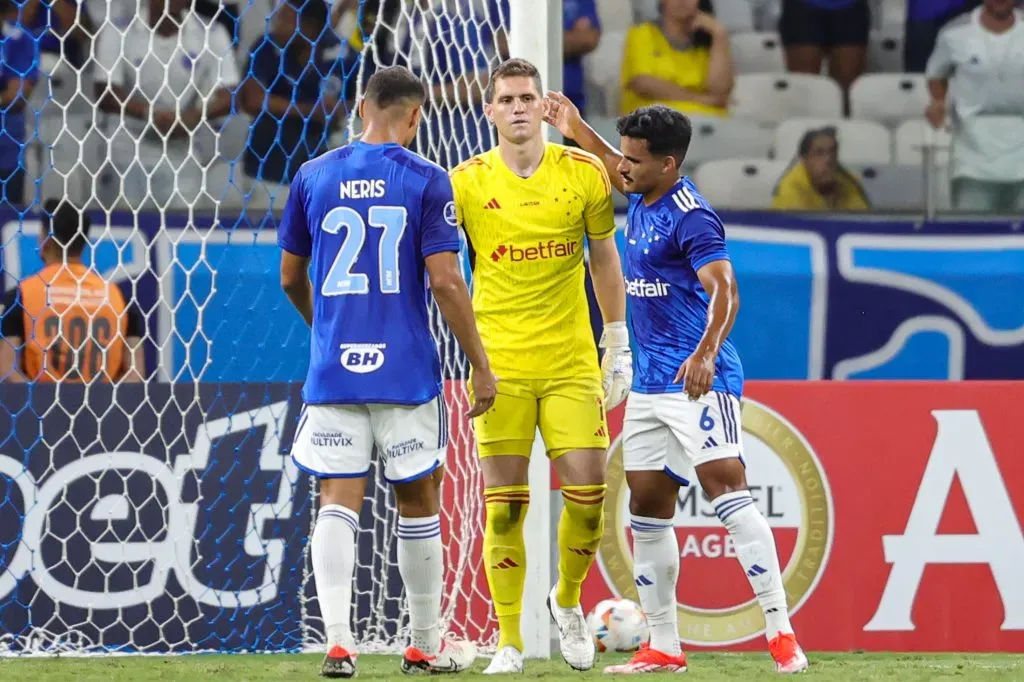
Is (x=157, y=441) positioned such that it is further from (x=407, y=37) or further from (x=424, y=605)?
(x=407, y=37)

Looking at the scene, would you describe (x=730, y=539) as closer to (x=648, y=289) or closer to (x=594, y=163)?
(x=648, y=289)

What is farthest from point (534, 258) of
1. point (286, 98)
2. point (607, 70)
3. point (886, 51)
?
point (886, 51)

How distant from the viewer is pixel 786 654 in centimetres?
481

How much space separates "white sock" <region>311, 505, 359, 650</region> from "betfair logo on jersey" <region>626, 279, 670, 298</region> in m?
1.17

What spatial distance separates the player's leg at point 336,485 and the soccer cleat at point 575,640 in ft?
2.87

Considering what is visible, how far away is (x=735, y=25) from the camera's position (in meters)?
10.6

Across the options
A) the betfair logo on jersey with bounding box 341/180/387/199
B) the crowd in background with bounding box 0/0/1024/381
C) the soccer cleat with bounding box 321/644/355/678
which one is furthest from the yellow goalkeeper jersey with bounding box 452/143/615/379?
the crowd in background with bounding box 0/0/1024/381

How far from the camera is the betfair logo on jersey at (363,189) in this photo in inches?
179

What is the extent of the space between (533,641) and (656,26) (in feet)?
18.5

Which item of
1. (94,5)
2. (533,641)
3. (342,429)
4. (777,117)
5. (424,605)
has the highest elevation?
(94,5)

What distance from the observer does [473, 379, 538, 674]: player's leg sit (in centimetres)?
508

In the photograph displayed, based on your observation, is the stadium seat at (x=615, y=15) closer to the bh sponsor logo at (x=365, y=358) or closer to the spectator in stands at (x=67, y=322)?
the spectator in stands at (x=67, y=322)

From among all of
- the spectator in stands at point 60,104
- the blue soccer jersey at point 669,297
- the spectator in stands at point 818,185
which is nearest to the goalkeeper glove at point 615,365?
the blue soccer jersey at point 669,297

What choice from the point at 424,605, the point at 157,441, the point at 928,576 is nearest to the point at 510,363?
the point at 424,605
